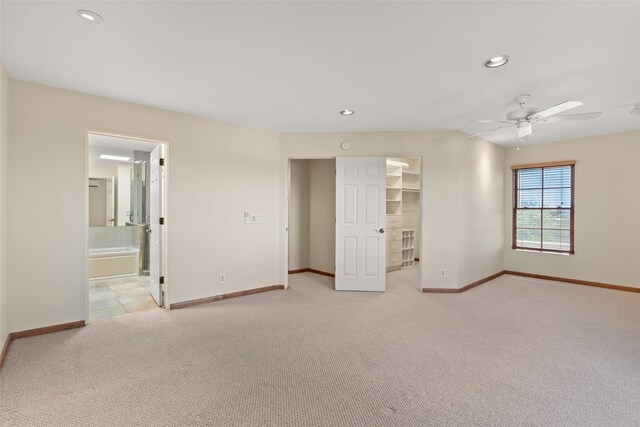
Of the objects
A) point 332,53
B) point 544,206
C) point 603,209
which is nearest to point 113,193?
point 332,53

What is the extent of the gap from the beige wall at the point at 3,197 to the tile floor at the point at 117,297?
93cm

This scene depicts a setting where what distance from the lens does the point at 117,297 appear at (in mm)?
4621

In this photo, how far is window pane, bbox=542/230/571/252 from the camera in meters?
5.81

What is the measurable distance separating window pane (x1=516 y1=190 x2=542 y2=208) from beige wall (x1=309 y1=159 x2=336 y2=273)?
3.60 m

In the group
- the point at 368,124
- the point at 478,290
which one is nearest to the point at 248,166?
the point at 368,124

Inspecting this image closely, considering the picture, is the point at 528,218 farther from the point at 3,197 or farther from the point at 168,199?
the point at 3,197

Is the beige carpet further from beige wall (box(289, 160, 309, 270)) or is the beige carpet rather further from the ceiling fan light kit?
the ceiling fan light kit

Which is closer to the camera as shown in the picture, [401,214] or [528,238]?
[528,238]

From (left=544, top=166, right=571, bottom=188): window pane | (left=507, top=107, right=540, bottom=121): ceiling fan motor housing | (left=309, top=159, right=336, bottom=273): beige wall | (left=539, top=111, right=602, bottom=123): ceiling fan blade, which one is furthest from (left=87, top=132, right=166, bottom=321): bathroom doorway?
(left=544, top=166, right=571, bottom=188): window pane

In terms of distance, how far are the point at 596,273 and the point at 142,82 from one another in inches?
277

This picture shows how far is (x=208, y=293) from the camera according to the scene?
440 cm

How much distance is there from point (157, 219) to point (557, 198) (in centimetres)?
658

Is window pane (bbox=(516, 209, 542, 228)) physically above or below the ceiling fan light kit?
below

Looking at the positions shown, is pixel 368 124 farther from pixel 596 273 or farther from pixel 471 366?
pixel 596 273
